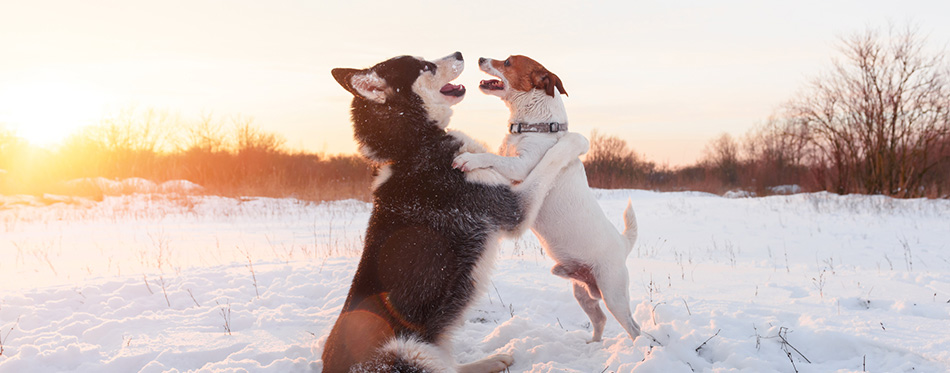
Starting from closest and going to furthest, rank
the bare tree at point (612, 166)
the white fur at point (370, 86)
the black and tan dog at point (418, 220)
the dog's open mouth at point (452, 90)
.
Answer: the black and tan dog at point (418, 220) → the white fur at point (370, 86) → the dog's open mouth at point (452, 90) → the bare tree at point (612, 166)

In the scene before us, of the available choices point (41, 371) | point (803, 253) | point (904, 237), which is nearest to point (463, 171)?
point (41, 371)

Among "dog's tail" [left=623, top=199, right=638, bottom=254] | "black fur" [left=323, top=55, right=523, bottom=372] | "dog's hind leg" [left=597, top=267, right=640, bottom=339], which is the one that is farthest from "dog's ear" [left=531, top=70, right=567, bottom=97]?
"dog's hind leg" [left=597, top=267, right=640, bottom=339]

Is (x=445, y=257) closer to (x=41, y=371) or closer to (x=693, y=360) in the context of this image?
(x=693, y=360)

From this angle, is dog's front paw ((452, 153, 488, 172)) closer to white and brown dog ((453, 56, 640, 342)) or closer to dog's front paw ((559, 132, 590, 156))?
white and brown dog ((453, 56, 640, 342))

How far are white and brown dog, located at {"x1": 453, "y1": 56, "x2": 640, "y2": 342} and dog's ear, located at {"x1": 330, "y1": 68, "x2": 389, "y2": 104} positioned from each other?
78cm

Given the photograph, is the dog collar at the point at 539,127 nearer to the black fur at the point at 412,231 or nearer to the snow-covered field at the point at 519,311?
the black fur at the point at 412,231

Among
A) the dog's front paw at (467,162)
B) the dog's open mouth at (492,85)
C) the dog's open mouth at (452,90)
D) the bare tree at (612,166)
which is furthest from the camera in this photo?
the bare tree at (612,166)

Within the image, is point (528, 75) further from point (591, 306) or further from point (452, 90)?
point (591, 306)

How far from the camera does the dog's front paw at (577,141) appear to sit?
3.62 metres

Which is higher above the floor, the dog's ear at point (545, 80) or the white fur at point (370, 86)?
the dog's ear at point (545, 80)

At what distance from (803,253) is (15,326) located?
12434mm

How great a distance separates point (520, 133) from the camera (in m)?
3.85

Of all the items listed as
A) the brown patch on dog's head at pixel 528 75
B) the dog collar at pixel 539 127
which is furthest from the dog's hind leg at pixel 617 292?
the brown patch on dog's head at pixel 528 75

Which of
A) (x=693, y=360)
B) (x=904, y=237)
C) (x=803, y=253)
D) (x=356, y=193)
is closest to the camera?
(x=693, y=360)
